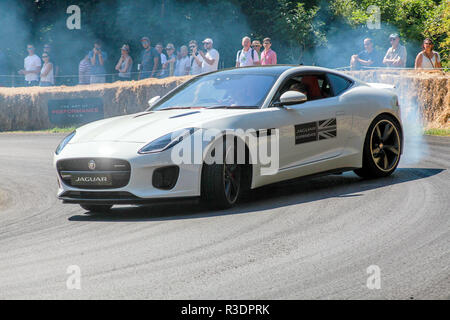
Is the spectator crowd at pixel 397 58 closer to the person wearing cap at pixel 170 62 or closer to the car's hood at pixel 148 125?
the person wearing cap at pixel 170 62

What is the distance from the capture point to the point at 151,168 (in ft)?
25.0

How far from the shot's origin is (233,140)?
7992mm

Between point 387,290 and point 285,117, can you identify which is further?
point 285,117

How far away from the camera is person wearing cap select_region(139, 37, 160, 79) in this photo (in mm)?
21891

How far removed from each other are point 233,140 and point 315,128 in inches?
53.0

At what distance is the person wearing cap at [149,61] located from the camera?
21891 millimetres

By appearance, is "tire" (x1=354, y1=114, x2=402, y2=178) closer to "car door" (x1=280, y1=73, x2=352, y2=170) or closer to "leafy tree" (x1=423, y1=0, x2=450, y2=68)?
"car door" (x1=280, y1=73, x2=352, y2=170)

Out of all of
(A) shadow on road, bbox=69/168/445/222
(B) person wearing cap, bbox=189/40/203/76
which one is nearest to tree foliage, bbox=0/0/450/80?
(B) person wearing cap, bbox=189/40/203/76

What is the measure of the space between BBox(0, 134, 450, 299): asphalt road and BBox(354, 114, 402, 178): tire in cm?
18

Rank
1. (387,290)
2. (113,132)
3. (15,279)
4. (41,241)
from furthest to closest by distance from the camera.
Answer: (113,132) < (41,241) < (15,279) < (387,290)

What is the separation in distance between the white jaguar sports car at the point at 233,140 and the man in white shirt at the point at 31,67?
16158mm

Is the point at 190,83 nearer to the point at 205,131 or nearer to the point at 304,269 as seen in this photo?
the point at 205,131

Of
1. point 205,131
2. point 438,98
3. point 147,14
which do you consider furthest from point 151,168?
point 147,14

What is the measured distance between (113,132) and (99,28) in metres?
29.2
